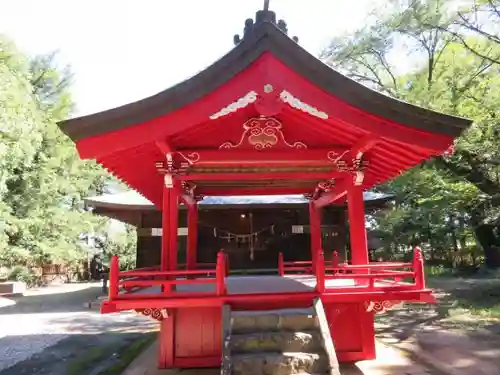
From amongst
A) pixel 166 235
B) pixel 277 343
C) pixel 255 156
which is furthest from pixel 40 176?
pixel 277 343

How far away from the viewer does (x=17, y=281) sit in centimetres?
2180

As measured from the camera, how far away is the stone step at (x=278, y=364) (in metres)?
4.15

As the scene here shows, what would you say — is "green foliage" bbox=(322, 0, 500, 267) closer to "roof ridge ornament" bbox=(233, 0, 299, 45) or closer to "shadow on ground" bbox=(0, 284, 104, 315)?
"roof ridge ornament" bbox=(233, 0, 299, 45)

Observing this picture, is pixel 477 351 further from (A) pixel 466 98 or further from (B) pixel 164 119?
(A) pixel 466 98

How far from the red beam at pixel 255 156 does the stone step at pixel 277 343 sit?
2.51 meters

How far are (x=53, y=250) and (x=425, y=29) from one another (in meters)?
21.5

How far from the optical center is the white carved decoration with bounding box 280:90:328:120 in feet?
16.4

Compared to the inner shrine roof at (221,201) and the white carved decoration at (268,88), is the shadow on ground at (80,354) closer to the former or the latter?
the inner shrine roof at (221,201)

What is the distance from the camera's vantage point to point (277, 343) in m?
4.47

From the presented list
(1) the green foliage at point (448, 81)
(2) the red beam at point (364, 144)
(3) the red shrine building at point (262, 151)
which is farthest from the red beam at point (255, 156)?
(1) the green foliage at point (448, 81)

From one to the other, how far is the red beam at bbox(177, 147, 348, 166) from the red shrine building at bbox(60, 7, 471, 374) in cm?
2

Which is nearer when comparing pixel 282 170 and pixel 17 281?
pixel 282 170

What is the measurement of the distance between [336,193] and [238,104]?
3.19 m

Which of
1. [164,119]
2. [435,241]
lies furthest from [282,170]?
[435,241]
